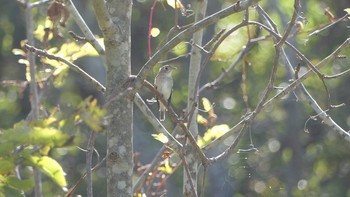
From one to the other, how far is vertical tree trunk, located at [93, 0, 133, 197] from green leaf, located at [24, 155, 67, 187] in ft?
2.07

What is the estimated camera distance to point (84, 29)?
99.8 inches

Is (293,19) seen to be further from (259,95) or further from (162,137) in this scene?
(259,95)

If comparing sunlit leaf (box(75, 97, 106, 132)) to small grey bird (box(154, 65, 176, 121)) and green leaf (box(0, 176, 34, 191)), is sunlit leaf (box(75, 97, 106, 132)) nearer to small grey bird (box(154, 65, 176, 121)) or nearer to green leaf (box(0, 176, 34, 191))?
green leaf (box(0, 176, 34, 191))

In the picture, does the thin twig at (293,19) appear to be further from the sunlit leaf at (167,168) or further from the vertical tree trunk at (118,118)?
the sunlit leaf at (167,168)

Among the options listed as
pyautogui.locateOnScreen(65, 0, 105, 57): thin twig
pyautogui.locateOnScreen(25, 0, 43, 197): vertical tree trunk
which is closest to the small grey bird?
pyautogui.locateOnScreen(65, 0, 105, 57): thin twig

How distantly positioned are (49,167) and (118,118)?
2.18 feet

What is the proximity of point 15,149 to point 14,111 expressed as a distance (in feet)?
26.0

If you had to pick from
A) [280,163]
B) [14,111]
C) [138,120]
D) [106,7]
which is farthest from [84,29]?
[280,163]

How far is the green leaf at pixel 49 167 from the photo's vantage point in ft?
A: 5.05

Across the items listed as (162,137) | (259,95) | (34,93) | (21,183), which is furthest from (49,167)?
(259,95)

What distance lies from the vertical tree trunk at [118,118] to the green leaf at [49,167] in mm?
632

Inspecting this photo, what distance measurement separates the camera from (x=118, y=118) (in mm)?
2205

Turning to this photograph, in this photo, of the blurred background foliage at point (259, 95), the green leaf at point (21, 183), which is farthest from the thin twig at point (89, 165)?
the blurred background foliage at point (259, 95)

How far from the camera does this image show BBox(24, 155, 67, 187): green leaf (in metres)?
1.54
